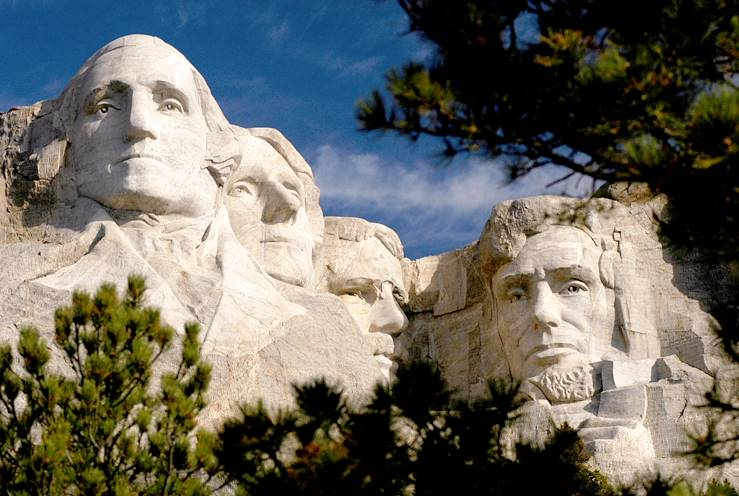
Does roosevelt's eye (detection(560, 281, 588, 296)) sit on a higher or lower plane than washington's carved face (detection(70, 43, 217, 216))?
lower

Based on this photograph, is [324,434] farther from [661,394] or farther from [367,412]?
[661,394]

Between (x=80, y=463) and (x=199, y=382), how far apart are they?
86 cm

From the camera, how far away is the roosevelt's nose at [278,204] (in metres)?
13.3

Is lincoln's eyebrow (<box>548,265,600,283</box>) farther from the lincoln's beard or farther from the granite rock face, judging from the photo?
the lincoln's beard

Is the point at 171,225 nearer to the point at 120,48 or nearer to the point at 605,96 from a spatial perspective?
the point at 120,48

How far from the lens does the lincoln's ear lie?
12648 millimetres

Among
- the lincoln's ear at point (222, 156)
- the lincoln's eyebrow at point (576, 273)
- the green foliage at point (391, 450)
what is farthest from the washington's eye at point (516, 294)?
the green foliage at point (391, 450)

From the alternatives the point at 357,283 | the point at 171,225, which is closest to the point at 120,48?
the point at 171,225

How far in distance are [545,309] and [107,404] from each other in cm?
564

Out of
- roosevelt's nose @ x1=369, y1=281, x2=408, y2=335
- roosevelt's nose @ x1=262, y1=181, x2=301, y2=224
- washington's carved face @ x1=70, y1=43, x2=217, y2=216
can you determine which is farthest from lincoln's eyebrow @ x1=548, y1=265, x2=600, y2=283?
washington's carved face @ x1=70, y1=43, x2=217, y2=216

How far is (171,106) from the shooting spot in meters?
12.5

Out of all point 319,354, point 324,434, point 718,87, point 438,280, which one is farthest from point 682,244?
point 438,280

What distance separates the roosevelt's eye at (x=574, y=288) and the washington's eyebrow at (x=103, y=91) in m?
4.05

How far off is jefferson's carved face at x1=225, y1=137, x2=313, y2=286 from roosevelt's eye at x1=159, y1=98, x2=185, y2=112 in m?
0.81
